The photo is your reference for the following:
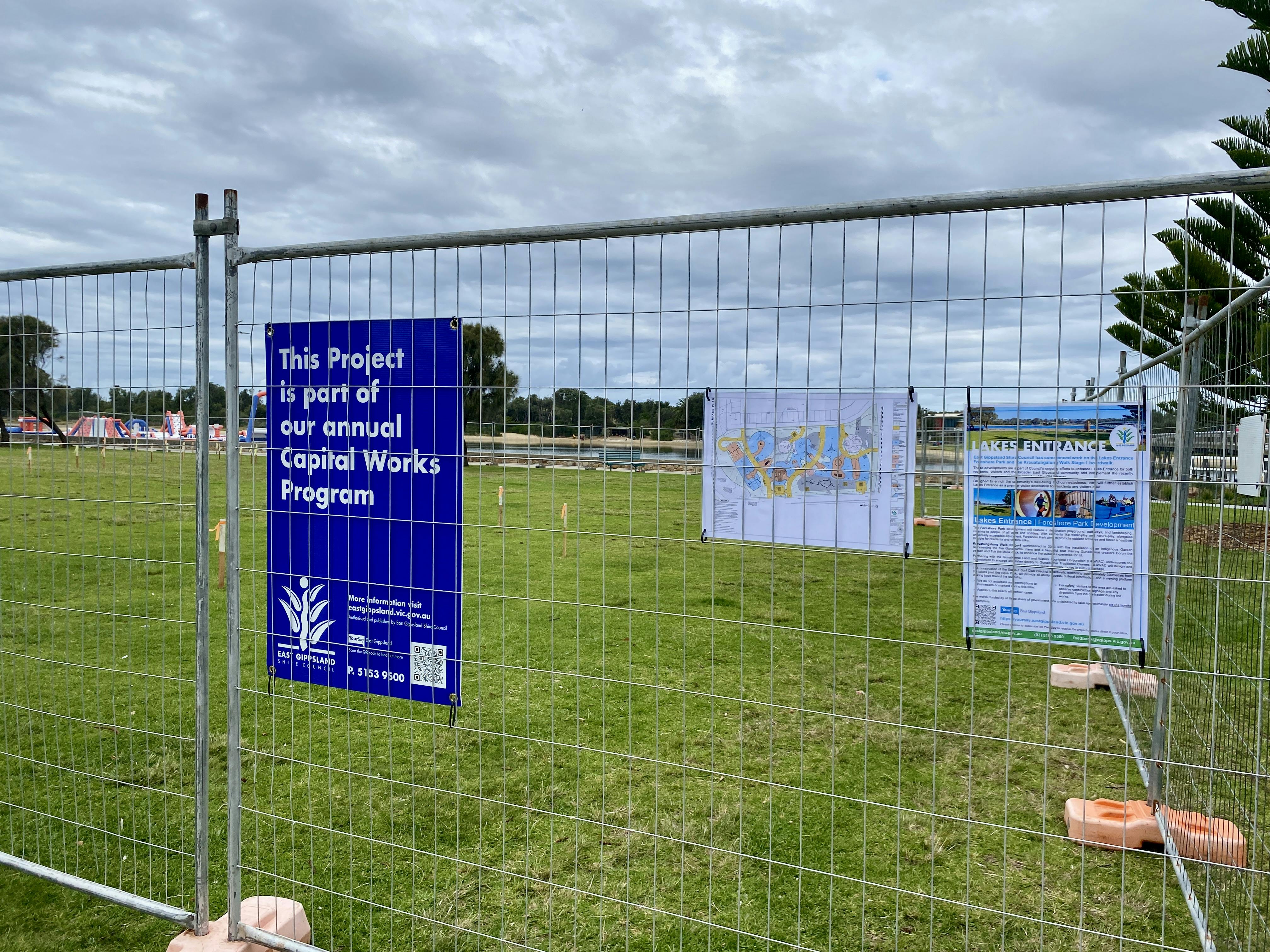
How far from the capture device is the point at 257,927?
2795 mm

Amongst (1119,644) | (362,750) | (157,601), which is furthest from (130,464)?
(157,601)

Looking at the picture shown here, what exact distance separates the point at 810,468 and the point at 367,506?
1.41 m

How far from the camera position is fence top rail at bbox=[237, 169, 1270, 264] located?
186cm

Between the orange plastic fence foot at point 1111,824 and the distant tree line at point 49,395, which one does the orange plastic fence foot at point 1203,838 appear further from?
the distant tree line at point 49,395

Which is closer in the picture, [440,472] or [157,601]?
[440,472]

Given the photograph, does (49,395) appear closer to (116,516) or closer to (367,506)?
(116,516)

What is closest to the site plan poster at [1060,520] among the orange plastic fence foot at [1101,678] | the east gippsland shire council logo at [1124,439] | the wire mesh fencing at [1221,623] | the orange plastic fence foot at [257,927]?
the east gippsland shire council logo at [1124,439]

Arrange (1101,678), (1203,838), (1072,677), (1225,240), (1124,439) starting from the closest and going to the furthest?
(1124,439) → (1203,838) → (1072,677) → (1101,678) → (1225,240)

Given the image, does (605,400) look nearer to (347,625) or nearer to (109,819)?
(347,625)

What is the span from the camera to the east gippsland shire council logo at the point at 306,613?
9.18 feet

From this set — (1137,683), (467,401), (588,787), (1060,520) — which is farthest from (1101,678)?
(467,401)

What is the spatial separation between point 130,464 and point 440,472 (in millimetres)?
1433

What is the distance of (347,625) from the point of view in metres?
2.75

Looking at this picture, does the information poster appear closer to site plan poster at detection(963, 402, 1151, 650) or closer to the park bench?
the park bench
